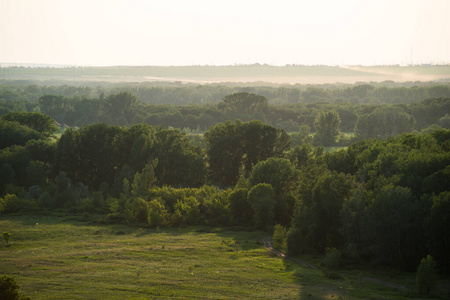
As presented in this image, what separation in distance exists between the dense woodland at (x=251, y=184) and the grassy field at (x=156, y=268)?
20.2 feet

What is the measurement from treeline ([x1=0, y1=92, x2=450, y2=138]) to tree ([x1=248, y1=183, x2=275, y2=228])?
3530 inches

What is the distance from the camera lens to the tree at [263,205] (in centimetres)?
7369

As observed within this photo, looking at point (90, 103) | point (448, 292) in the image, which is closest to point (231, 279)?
point (448, 292)

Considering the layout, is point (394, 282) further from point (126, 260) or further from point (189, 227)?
point (189, 227)

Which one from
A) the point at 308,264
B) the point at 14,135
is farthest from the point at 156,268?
the point at 14,135

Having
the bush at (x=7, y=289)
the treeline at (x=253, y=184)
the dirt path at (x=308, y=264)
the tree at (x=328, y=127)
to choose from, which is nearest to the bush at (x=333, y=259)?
the treeline at (x=253, y=184)

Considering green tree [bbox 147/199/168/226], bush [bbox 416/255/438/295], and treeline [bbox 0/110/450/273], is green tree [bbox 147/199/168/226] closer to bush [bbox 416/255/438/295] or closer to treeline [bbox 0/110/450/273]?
treeline [bbox 0/110/450/273]

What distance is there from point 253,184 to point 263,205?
7.34m

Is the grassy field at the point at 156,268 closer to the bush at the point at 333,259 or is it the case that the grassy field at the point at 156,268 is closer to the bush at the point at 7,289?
the bush at the point at 333,259

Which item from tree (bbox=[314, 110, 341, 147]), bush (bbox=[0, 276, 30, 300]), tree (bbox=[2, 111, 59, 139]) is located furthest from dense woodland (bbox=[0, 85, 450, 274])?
tree (bbox=[314, 110, 341, 147])

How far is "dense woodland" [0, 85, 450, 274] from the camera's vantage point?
2335 inches

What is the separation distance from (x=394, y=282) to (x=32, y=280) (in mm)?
30272

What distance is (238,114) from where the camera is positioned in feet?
586

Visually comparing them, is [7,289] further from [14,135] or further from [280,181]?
[14,135]
